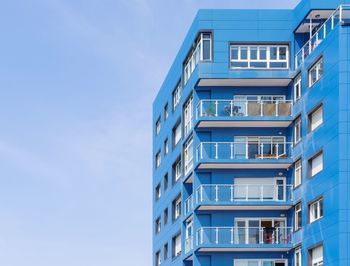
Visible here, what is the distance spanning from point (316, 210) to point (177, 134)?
21222 mm

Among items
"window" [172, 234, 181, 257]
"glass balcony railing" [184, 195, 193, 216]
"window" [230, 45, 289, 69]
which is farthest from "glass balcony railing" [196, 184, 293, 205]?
"window" [172, 234, 181, 257]

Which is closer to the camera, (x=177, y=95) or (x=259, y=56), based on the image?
(x=259, y=56)

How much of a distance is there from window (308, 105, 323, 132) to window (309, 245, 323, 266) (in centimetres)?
702

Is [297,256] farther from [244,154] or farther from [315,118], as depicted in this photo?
[315,118]

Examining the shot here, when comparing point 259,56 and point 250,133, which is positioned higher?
point 259,56

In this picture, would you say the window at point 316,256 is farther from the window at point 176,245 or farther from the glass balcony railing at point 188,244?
the window at point 176,245

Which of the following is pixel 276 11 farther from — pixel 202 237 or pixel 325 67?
pixel 202 237

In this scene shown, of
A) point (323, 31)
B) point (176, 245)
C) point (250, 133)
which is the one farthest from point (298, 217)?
point (176, 245)

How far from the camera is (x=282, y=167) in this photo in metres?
62.2

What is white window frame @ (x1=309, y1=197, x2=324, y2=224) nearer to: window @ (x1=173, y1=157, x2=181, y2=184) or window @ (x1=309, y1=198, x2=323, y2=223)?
window @ (x1=309, y1=198, x2=323, y2=223)

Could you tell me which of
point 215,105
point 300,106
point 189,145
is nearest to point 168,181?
point 189,145

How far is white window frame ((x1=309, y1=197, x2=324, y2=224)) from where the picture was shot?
53.9 metres

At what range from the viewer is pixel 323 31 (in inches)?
2208

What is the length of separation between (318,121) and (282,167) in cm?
743
